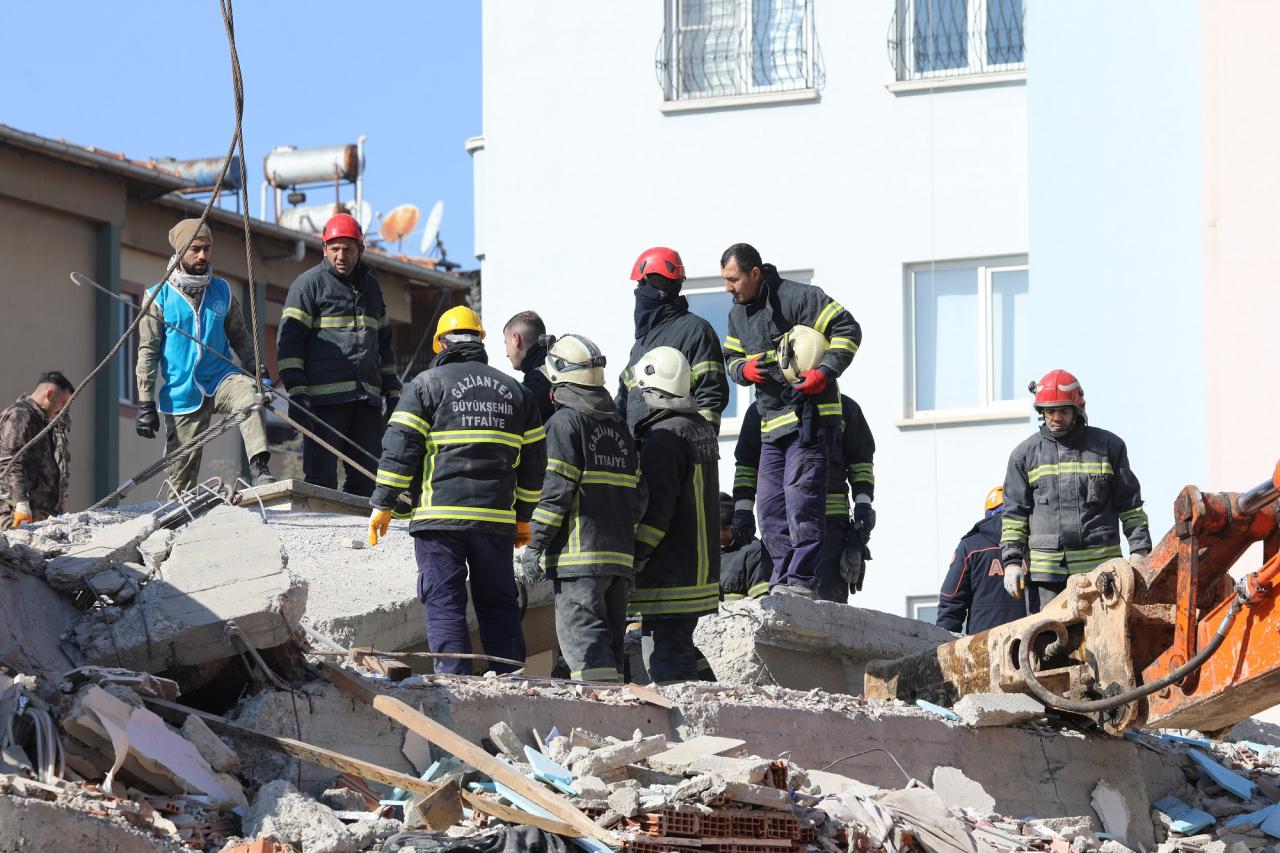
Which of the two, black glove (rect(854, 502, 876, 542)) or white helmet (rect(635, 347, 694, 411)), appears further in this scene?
black glove (rect(854, 502, 876, 542))

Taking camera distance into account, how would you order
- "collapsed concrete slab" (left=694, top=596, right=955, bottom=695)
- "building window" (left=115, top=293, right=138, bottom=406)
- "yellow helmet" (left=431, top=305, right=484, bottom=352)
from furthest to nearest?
"building window" (left=115, top=293, right=138, bottom=406), "collapsed concrete slab" (left=694, top=596, right=955, bottom=695), "yellow helmet" (left=431, top=305, right=484, bottom=352)

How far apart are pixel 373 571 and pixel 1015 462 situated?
355 cm

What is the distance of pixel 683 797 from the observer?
6.94 m

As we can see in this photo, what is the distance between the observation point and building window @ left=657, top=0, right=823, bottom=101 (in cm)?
1881

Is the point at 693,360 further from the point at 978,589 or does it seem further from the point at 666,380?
the point at 978,589

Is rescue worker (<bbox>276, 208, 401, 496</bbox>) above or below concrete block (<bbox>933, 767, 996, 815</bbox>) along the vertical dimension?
above

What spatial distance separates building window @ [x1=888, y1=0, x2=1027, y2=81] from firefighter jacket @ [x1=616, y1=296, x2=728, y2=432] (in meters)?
8.10

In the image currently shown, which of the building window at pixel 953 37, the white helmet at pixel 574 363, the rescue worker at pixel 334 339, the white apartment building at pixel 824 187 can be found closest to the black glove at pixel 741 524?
the white helmet at pixel 574 363

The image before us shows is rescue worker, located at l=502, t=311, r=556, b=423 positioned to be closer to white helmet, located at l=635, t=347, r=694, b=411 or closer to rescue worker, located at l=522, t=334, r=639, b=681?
white helmet, located at l=635, t=347, r=694, b=411

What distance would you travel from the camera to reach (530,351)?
10945 mm

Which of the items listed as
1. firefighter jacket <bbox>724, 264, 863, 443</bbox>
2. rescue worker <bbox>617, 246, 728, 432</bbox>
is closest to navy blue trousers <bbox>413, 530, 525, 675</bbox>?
rescue worker <bbox>617, 246, 728, 432</bbox>

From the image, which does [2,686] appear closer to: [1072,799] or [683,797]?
[683,797]

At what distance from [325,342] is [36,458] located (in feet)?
6.57

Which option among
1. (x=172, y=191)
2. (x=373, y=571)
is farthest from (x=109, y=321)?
(x=373, y=571)
